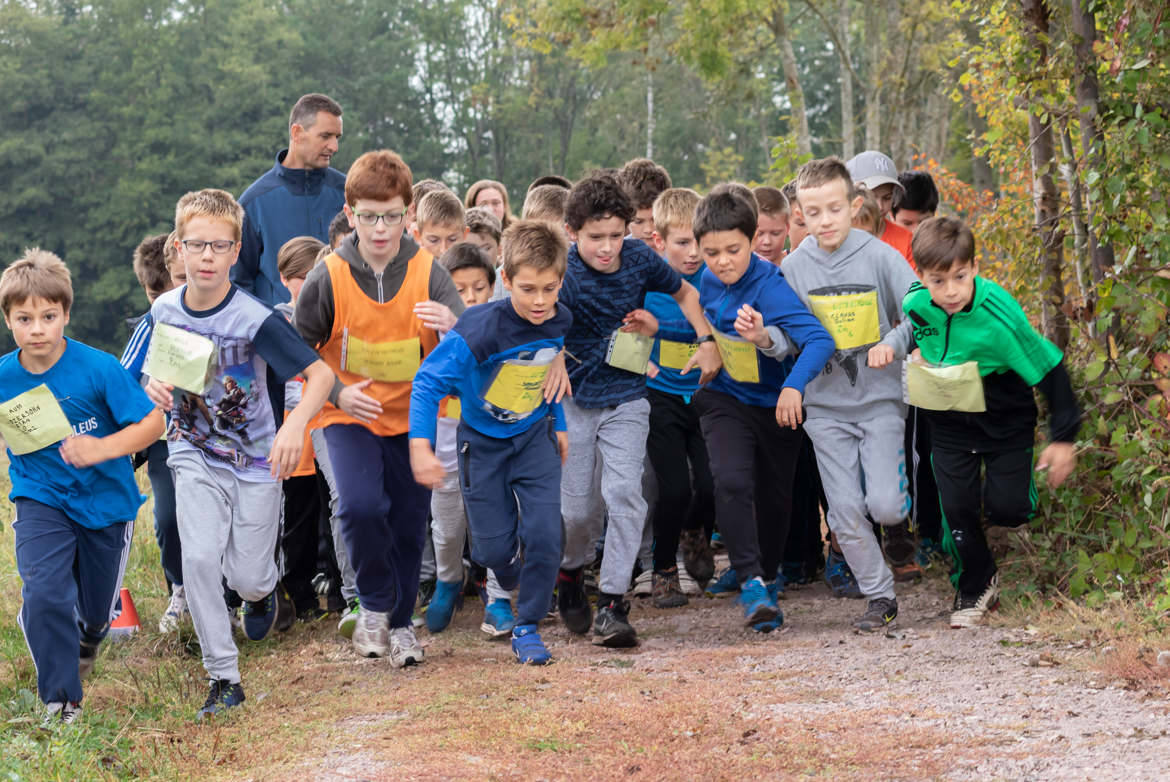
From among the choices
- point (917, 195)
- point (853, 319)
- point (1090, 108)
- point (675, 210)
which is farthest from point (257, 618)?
point (1090, 108)

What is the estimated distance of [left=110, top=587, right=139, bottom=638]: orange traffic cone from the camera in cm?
672

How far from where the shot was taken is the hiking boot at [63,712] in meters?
4.83

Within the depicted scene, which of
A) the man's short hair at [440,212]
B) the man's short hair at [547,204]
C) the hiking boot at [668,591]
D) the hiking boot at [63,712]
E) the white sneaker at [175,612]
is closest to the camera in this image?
the hiking boot at [63,712]

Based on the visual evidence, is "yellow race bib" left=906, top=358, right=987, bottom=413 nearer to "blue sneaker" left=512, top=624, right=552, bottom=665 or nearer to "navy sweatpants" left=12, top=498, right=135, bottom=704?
"blue sneaker" left=512, top=624, right=552, bottom=665

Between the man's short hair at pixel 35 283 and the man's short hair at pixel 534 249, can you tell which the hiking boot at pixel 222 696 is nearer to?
the man's short hair at pixel 35 283

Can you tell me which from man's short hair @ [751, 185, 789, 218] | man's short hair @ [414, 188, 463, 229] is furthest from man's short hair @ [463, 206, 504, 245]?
man's short hair @ [751, 185, 789, 218]

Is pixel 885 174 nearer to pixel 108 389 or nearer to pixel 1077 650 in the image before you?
pixel 1077 650

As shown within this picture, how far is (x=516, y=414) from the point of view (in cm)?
570

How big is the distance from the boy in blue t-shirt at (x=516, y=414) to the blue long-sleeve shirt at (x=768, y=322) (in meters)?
0.96

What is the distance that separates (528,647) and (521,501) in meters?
0.65

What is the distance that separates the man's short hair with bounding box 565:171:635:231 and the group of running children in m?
0.01

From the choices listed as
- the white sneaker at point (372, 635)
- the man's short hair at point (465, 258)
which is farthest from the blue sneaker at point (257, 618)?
the man's short hair at point (465, 258)

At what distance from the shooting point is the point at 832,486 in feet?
20.4

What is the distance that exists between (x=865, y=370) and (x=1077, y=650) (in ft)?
5.45
